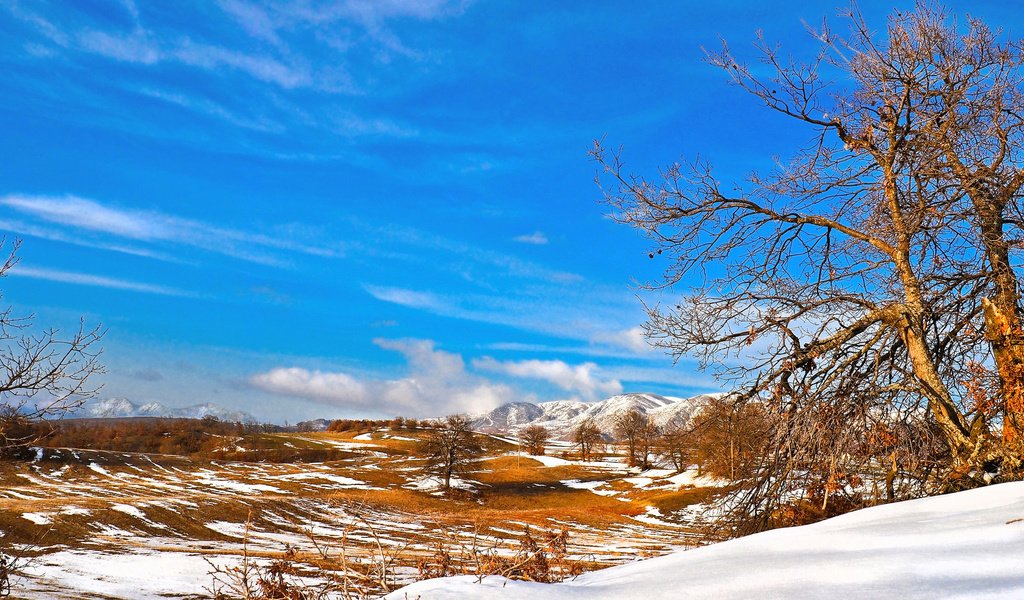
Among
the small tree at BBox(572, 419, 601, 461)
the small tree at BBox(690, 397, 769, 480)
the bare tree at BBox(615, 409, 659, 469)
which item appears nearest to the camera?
the small tree at BBox(690, 397, 769, 480)

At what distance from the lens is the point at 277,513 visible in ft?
147

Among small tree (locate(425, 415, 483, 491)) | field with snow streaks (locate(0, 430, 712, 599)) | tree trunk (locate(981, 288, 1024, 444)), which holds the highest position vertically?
tree trunk (locate(981, 288, 1024, 444))

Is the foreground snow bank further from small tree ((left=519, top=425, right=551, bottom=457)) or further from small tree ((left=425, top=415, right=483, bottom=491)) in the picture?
small tree ((left=519, top=425, right=551, bottom=457))

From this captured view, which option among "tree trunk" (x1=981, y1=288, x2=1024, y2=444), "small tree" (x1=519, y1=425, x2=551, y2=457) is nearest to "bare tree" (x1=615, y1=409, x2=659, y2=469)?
"small tree" (x1=519, y1=425, x2=551, y2=457)

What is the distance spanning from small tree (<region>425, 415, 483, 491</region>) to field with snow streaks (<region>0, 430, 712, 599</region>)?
2419mm

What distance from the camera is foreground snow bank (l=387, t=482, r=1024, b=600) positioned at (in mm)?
2889

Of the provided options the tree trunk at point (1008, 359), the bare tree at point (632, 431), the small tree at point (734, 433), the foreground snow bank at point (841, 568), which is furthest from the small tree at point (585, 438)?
the foreground snow bank at point (841, 568)

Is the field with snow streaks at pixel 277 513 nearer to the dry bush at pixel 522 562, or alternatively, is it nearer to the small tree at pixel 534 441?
the dry bush at pixel 522 562

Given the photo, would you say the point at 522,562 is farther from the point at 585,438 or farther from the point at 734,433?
the point at 585,438

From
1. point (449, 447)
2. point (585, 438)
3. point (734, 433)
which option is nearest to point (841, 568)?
point (734, 433)

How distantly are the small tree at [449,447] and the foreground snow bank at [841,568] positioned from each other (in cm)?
6371

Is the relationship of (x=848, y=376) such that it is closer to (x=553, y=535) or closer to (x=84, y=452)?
(x=553, y=535)

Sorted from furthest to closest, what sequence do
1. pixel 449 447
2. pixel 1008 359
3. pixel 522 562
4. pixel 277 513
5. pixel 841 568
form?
pixel 449 447, pixel 277 513, pixel 1008 359, pixel 522 562, pixel 841 568

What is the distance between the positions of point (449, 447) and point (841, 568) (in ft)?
221
